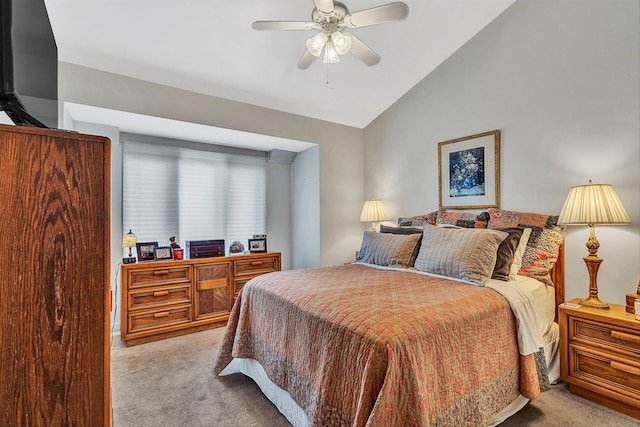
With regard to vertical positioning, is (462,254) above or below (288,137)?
below

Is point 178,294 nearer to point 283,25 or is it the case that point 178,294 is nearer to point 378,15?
point 283,25

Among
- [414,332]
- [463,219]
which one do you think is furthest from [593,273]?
[414,332]

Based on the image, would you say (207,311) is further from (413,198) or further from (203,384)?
(413,198)

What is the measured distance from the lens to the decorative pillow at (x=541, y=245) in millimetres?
2432

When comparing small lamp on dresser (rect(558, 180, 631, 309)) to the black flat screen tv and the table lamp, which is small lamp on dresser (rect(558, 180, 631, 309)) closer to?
the black flat screen tv

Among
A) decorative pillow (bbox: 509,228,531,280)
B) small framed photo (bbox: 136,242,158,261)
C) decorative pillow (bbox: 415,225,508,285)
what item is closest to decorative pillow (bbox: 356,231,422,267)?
decorative pillow (bbox: 415,225,508,285)

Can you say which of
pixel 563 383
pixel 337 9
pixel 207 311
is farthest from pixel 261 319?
pixel 563 383

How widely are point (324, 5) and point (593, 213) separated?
7.26ft

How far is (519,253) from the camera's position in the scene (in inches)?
97.3

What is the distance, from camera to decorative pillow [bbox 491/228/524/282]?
2289 millimetres

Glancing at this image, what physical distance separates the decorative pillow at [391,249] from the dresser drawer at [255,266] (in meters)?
1.28

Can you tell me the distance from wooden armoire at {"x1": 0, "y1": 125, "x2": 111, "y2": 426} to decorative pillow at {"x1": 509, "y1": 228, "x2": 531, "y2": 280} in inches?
100

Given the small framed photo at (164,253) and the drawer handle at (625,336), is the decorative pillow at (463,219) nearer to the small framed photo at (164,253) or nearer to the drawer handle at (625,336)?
the drawer handle at (625,336)

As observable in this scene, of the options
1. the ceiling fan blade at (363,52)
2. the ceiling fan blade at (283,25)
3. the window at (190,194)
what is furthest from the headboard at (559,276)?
the window at (190,194)
